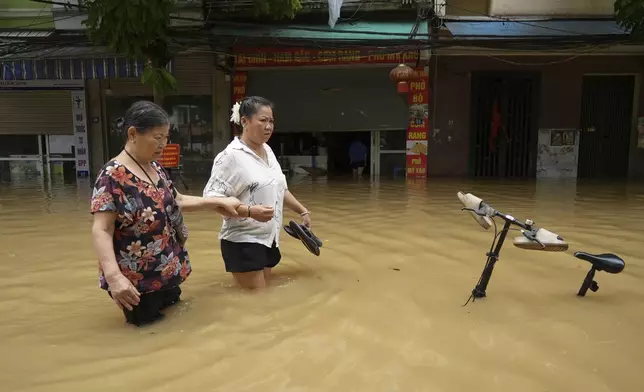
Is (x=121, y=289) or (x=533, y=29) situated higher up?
(x=533, y=29)

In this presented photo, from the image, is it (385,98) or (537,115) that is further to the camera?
(537,115)

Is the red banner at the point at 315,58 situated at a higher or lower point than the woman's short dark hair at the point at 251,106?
higher

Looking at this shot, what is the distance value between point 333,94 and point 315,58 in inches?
41.6

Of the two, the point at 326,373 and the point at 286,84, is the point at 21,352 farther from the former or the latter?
the point at 286,84

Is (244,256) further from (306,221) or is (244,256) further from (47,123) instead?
(47,123)

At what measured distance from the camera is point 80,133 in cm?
1291

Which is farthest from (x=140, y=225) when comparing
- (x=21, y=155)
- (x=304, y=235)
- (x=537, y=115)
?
(x=21, y=155)

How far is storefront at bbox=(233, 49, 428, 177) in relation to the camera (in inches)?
468

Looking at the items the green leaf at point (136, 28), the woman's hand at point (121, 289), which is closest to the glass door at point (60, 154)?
the green leaf at point (136, 28)

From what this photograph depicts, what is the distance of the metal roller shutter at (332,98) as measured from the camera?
473 inches

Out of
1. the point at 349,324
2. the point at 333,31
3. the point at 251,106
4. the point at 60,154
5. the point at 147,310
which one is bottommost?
the point at 349,324

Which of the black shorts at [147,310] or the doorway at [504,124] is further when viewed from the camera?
the doorway at [504,124]

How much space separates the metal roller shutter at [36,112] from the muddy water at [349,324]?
9.26m

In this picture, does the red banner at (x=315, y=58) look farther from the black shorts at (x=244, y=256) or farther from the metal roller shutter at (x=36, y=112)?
the black shorts at (x=244, y=256)
